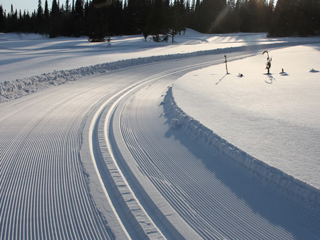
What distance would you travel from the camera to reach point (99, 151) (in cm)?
515

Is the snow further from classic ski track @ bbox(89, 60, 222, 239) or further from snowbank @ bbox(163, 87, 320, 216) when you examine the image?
classic ski track @ bbox(89, 60, 222, 239)

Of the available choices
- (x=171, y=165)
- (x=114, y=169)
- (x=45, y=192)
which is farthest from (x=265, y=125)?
(x=45, y=192)

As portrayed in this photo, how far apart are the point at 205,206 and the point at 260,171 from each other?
43.1 inches

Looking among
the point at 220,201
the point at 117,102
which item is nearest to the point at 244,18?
Answer: the point at 117,102

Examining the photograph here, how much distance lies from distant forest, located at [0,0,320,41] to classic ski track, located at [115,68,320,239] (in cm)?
4100

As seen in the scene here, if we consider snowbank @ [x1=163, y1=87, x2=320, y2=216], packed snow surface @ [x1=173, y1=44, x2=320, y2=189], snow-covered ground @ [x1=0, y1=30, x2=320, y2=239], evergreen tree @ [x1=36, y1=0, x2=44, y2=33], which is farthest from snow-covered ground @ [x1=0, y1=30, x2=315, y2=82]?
evergreen tree @ [x1=36, y1=0, x2=44, y2=33]

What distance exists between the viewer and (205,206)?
3.56 m

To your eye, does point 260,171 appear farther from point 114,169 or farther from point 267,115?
point 267,115

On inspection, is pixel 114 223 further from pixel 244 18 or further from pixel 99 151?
pixel 244 18

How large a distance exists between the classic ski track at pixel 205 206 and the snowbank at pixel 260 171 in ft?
0.48

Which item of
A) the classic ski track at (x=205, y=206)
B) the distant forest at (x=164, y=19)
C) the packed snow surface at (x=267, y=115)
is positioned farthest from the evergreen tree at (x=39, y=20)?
the classic ski track at (x=205, y=206)

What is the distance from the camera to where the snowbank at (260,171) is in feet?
11.4

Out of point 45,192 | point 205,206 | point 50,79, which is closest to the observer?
point 205,206

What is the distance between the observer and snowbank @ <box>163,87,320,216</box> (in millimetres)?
3473
